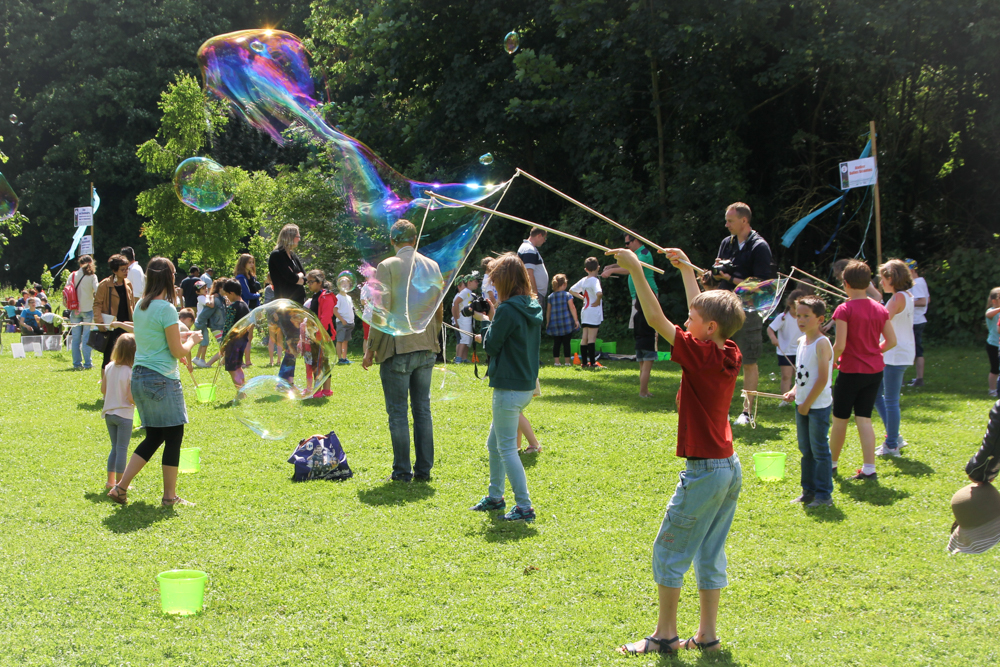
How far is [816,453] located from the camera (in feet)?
18.5

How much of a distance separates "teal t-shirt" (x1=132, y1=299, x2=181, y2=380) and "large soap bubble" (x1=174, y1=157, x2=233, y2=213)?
12.0ft

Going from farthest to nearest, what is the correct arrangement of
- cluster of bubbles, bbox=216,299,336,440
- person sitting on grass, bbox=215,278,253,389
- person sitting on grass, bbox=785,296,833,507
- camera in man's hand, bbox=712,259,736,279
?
camera in man's hand, bbox=712,259,736,279 < person sitting on grass, bbox=215,278,253,389 < cluster of bubbles, bbox=216,299,336,440 < person sitting on grass, bbox=785,296,833,507

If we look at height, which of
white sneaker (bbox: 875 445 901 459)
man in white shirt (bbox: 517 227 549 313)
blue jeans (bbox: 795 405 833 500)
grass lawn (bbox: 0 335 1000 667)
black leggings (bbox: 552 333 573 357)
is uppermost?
man in white shirt (bbox: 517 227 549 313)

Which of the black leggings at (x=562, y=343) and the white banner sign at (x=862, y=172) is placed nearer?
the white banner sign at (x=862, y=172)

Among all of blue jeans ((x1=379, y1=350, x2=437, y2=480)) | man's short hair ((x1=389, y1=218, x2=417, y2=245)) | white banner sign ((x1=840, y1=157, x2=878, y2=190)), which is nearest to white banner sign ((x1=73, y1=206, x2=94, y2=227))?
blue jeans ((x1=379, y1=350, x2=437, y2=480))

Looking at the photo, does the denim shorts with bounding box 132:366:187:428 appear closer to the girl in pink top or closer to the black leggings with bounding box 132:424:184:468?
the black leggings with bounding box 132:424:184:468

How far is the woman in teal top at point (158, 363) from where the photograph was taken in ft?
18.6

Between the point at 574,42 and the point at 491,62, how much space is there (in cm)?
226

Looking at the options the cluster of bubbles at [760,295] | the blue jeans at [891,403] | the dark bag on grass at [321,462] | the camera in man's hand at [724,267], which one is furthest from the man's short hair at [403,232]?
the blue jeans at [891,403]

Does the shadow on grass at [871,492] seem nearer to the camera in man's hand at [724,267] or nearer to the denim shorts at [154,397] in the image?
the camera in man's hand at [724,267]

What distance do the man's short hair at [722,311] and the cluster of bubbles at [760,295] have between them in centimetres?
315

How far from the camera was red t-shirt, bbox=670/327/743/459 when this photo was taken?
347 cm

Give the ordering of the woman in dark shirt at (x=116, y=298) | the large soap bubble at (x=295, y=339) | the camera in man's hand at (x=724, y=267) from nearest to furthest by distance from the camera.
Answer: the large soap bubble at (x=295, y=339)
the camera in man's hand at (x=724, y=267)
the woman in dark shirt at (x=116, y=298)

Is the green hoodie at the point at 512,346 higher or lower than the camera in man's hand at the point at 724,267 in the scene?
lower
